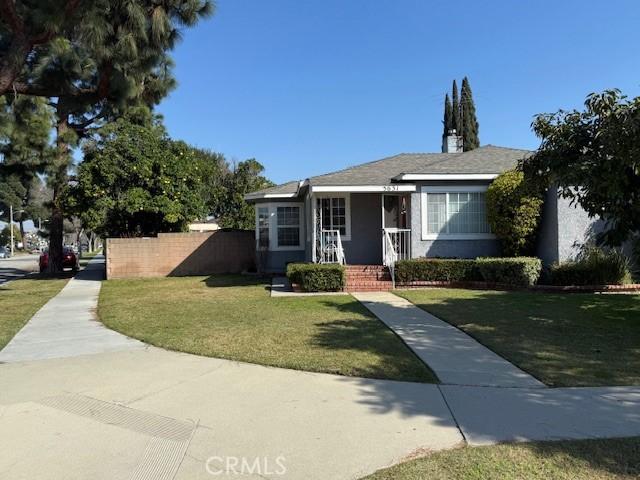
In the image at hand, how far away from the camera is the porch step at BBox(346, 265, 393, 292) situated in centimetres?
1379

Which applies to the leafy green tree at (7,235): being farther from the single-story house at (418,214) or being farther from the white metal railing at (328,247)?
the white metal railing at (328,247)

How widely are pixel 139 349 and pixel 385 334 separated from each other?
3.61 metres

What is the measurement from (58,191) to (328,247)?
1401 cm

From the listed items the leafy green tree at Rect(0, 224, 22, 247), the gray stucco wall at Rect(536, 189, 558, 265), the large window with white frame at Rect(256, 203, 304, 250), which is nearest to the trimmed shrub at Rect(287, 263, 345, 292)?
the gray stucco wall at Rect(536, 189, 558, 265)

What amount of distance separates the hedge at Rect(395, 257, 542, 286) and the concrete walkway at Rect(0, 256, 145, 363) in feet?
24.7

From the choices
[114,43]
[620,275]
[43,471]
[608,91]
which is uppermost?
[114,43]

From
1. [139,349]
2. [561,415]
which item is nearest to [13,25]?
[139,349]

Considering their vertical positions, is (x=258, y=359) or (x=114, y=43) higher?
(x=114, y=43)

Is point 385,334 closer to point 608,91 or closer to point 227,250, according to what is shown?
point 608,91

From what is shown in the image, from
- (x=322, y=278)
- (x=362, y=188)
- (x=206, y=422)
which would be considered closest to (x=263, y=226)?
(x=362, y=188)

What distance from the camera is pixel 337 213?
1662 cm

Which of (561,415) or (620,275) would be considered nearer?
(561,415)

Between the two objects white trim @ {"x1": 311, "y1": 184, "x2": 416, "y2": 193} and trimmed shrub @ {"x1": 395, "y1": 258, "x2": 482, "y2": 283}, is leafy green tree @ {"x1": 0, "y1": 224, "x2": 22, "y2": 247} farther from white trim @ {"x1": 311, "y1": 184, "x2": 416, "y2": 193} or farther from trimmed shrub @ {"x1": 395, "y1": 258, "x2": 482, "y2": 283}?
trimmed shrub @ {"x1": 395, "y1": 258, "x2": 482, "y2": 283}

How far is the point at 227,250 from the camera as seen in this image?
21.6 m
